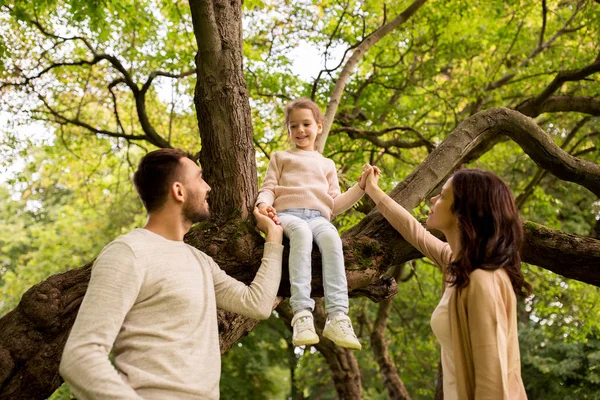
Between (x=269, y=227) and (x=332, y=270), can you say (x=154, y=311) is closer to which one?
(x=269, y=227)

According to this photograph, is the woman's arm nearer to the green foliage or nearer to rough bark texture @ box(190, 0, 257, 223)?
rough bark texture @ box(190, 0, 257, 223)

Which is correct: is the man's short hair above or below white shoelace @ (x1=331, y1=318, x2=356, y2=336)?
above

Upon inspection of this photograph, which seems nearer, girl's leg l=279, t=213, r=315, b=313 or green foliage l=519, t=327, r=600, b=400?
girl's leg l=279, t=213, r=315, b=313

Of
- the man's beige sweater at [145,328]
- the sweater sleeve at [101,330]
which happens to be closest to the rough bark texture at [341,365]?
the man's beige sweater at [145,328]

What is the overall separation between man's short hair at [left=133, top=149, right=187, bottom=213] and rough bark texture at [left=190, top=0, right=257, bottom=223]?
3.46ft

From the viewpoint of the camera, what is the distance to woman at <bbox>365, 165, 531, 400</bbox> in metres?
2.28

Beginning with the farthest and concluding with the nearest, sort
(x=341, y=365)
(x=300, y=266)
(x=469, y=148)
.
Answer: (x=341, y=365) → (x=469, y=148) → (x=300, y=266)

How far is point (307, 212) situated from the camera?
3693mm

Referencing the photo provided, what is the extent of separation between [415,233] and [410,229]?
0.05 m

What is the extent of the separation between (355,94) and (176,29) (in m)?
3.62

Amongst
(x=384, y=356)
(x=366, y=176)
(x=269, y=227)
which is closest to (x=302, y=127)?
(x=366, y=176)

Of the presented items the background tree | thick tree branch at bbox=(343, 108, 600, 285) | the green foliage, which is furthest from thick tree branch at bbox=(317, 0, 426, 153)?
the green foliage

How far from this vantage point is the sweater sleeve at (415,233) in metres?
3.35

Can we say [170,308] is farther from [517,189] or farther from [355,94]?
[517,189]
